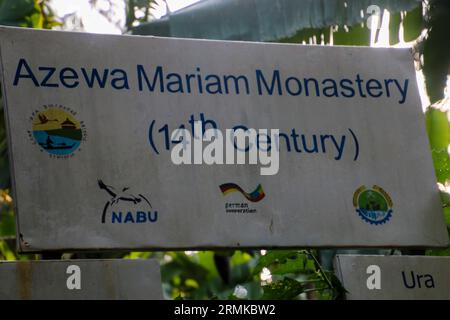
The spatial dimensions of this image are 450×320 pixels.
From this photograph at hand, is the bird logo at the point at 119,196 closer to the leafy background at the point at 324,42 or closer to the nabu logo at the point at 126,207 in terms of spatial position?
the nabu logo at the point at 126,207

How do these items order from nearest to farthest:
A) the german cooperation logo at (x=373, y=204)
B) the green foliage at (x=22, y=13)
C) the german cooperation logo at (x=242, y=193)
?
the german cooperation logo at (x=242, y=193), the german cooperation logo at (x=373, y=204), the green foliage at (x=22, y=13)

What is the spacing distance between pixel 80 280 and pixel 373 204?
150 cm

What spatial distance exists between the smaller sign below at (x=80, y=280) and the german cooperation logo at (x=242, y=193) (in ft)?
1.80

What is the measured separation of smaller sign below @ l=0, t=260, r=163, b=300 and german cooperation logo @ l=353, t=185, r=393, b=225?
111 centimetres

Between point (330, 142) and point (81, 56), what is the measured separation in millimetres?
1268

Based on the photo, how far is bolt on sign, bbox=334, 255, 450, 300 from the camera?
12.7ft

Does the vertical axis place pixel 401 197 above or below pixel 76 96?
below

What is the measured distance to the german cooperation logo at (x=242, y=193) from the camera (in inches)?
159

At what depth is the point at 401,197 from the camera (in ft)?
14.2

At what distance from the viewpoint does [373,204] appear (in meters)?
4.25

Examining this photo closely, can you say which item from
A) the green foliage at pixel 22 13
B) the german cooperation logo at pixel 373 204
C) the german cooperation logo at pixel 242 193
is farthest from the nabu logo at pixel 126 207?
the green foliage at pixel 22 13
